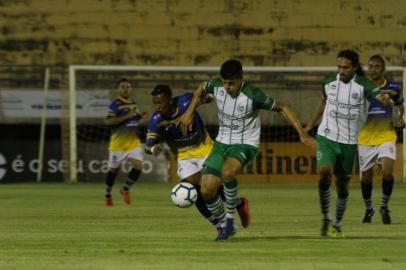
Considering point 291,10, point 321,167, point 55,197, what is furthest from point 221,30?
point 321,167

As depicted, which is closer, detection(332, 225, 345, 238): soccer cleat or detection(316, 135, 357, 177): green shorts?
detection(332, 225, 345, 238): soccer cleat

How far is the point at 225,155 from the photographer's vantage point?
1153cm

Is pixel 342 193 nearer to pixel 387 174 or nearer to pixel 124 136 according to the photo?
pixel 387 174

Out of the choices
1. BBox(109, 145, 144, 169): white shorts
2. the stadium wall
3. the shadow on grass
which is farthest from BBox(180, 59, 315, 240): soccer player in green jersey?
the stadium wall

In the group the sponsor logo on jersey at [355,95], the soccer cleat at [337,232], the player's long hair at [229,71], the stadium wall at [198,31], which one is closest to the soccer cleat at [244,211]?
the soccer cleat at [337,232]

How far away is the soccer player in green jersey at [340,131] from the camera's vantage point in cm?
1184

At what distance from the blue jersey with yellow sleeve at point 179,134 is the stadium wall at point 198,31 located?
1693 cm

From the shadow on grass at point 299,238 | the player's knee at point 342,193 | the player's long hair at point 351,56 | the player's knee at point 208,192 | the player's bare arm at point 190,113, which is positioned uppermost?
the player's long hair at point 351,56

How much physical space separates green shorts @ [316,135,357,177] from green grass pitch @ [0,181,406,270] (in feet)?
2.40

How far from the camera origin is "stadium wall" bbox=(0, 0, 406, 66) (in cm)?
2994

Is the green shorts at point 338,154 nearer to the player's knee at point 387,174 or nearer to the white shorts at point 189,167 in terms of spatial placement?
the white shorts at point 189,167

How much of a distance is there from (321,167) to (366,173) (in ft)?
10.6

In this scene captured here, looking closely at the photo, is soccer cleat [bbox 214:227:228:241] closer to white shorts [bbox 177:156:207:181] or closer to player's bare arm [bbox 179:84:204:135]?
player's bare arm [bbox 179:84:204:135]

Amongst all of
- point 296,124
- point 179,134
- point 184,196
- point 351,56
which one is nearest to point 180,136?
point 179,134
